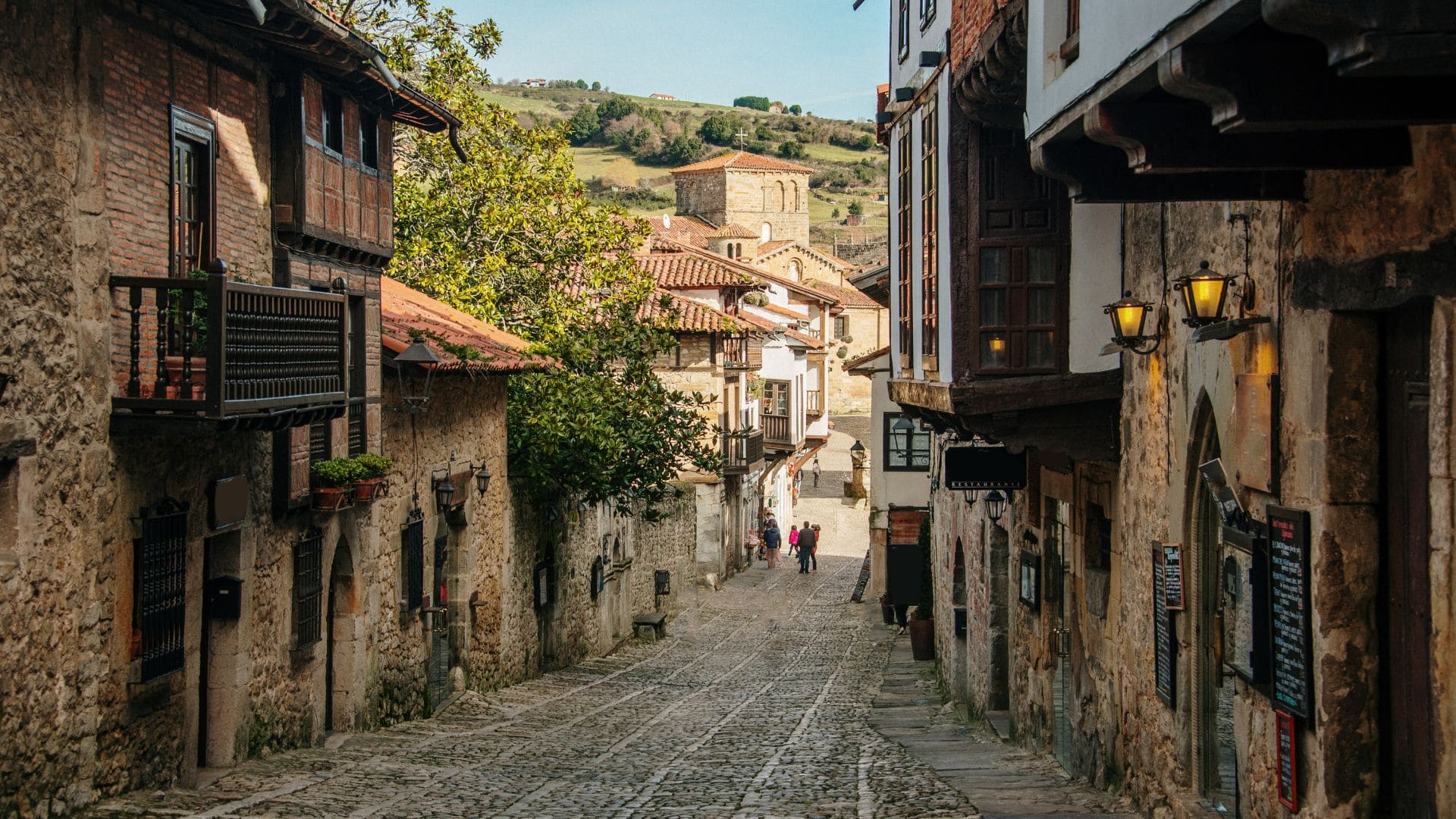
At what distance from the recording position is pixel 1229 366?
775 centimetres

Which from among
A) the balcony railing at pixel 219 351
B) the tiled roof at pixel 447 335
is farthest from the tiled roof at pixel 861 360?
the balcony railing at pixel 219 351

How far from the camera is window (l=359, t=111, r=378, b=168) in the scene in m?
15.5

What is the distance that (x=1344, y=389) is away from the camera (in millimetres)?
6336

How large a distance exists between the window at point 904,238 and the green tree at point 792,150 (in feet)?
463

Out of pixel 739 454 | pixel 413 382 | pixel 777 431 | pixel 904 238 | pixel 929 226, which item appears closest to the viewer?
pixel 929 226

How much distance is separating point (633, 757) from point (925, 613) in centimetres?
1261

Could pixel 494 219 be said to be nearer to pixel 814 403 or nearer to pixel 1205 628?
pixel 1205 628

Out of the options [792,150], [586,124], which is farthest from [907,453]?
[586,124]

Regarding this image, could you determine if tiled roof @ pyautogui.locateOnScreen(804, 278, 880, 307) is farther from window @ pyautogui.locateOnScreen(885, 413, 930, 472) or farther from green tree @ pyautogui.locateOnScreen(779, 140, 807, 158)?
green tree @ pyautogui.locateOnScreen(779, 140, 807, 158)

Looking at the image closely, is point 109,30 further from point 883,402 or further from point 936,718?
point 883,402

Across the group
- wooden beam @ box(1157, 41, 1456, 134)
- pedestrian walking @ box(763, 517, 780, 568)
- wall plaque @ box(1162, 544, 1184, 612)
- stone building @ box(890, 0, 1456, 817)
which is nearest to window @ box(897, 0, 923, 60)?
stone building @ box(890, 0, 1456, 817)

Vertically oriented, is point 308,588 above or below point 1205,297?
below

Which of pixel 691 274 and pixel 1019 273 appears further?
pixel 691 274

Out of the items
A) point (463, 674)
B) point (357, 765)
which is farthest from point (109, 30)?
point (463, 674)
